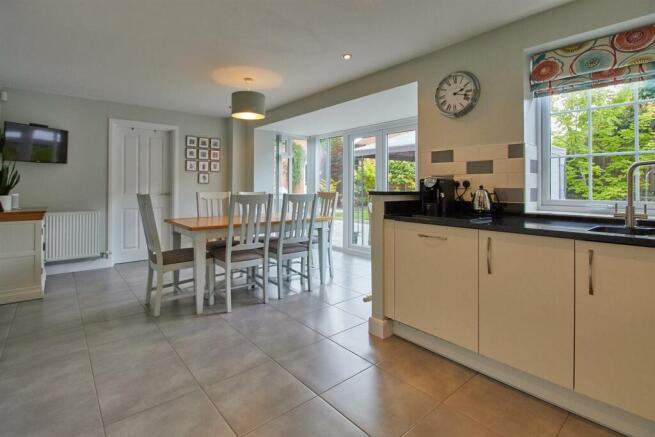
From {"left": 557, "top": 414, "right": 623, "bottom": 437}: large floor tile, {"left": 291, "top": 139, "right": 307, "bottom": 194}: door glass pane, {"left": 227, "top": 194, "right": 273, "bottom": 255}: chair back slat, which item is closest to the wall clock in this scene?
{"left": 227, "top": 194, "right": 273, "bottom": 255}: chair back slat

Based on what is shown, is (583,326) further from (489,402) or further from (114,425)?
(114,425)

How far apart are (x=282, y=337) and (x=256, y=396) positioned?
2.16 feet

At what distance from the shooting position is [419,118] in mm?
2863

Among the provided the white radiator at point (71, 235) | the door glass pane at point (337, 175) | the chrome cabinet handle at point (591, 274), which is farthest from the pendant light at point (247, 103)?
the door glass pane at point (337, 175)

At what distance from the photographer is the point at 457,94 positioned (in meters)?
2.57

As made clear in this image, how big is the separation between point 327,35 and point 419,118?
103 cm

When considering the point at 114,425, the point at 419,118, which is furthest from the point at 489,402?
the point at 419,118

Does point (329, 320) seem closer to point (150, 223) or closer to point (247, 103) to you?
point (150, 223)

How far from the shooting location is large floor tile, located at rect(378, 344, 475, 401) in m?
1.68

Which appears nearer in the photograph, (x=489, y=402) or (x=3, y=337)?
(x=489, y=402)

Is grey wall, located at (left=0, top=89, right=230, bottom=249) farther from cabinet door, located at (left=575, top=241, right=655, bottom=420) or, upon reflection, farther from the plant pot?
cabinet door, located at (left=575, top=241, right=655, bottom=420)

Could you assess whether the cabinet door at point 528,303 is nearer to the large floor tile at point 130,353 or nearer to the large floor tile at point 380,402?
the large floor tile at point 380,402

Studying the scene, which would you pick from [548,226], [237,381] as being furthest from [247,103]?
[548,226]

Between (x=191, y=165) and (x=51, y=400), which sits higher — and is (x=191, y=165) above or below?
above
